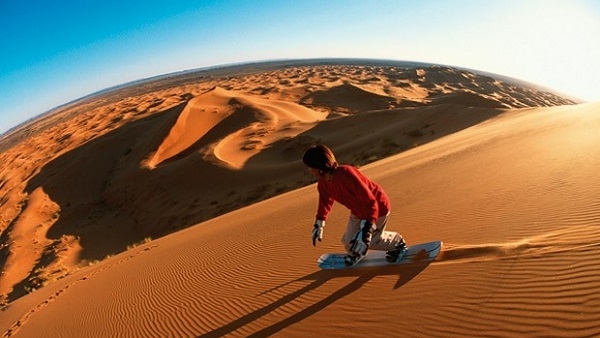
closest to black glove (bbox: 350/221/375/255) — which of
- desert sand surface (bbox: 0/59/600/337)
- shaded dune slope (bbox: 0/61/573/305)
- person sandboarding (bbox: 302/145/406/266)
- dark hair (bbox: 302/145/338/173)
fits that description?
person sandboarding (bbox: 302/145/406/266)

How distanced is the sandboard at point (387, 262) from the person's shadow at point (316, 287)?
60 mm

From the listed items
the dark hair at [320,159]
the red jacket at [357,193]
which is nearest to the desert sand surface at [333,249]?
the red jacket at [357,193]

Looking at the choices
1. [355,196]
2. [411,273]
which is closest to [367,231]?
[355,196]

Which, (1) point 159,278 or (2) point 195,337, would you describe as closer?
(2) point 195,337

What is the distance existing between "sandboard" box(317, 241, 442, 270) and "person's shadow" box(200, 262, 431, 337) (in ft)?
0.20

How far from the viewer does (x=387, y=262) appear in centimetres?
464

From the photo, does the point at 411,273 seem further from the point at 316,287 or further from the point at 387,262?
the point at 316,287

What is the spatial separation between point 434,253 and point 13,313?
8.28 meters

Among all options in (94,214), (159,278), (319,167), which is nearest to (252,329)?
(319,167)

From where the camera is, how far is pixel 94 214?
63.9 feet

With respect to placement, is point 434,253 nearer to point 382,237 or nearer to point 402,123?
point 382,237

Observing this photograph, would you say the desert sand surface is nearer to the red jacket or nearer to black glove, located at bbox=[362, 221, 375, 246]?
black glove, located at bbox=[362, 221, 375, 246]

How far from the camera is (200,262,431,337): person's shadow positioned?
13.8ft

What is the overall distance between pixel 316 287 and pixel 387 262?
84 cm
